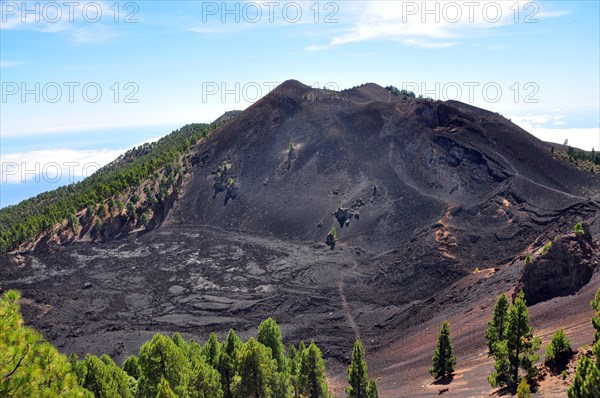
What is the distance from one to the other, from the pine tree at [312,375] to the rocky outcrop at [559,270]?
74.1 ft

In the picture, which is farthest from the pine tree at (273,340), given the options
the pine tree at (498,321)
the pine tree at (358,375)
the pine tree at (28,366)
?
the pine tree at (28,366)

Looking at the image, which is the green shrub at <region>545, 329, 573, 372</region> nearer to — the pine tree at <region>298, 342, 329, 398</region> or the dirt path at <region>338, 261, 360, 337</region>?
the pine tree at <region>298, 342, 329, 398</region>

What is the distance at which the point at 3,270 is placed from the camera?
68062 millimetres

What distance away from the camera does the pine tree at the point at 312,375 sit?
26.9m

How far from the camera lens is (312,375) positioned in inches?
1064

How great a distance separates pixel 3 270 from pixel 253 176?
40.7 meters

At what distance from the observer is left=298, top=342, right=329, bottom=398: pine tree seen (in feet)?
88.2

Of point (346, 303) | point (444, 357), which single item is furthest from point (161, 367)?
point (346, 303)

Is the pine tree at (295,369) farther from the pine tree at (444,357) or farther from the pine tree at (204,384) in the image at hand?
the pine tree at (444,357)

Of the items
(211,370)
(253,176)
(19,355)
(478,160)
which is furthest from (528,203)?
(19,355)

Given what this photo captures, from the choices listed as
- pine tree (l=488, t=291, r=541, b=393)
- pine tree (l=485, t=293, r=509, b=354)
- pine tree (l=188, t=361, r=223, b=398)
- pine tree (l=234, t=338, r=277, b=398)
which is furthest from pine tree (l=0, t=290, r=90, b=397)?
pine tree (l=485, t=293, r=509, b=354)

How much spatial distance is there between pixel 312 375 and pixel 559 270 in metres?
25.1

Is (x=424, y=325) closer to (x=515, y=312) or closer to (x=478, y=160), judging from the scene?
(x=515, y=312)

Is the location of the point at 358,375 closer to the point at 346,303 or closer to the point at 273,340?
the point at 273,340
